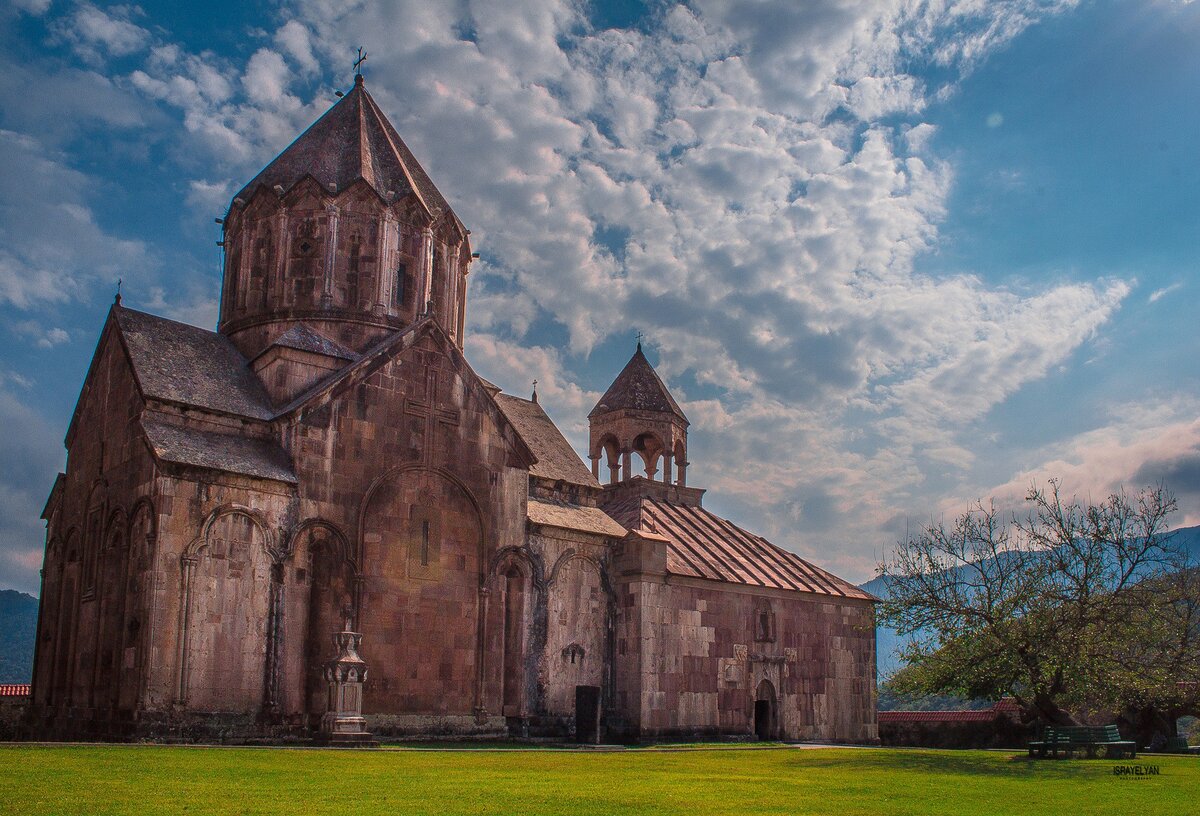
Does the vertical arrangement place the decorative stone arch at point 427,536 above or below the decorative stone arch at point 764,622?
above

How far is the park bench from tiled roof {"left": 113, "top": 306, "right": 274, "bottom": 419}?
51.1 feet

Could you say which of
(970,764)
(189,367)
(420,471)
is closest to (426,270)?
(420,471)

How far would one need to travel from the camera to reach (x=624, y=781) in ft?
40.3

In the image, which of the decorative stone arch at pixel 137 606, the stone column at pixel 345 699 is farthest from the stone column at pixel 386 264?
the stone column at pixel 345 699

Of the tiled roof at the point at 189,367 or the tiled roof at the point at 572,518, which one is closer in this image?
the tiled roof at the point at 189,367

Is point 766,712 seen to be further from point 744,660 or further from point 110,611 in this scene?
point 110,611

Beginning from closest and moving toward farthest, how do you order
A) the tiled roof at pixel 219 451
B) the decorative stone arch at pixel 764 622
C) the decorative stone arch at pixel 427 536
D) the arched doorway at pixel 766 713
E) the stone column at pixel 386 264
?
the tiled roof at pixel 219 451, the decorative stone arch at pixel 427 536, the stone column at pixel 386 264, the arched doorway at pixel 766 713, the decorative stone arch at pixel 764 622

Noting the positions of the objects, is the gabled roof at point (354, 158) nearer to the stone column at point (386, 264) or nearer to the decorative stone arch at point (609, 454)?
the stone column at point (386, 264)

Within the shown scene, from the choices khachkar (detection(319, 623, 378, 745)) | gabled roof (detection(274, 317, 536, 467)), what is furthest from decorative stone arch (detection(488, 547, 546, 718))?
khachkar (detection(319, 623, 378, 745))

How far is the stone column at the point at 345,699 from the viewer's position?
17.9 meters

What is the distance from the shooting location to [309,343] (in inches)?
903

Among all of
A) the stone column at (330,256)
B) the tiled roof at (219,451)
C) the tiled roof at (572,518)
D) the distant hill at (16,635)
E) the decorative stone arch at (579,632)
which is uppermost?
the stone column at (330,256)

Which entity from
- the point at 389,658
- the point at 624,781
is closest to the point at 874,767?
the point at 624,781

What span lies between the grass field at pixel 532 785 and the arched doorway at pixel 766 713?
10025 mm
